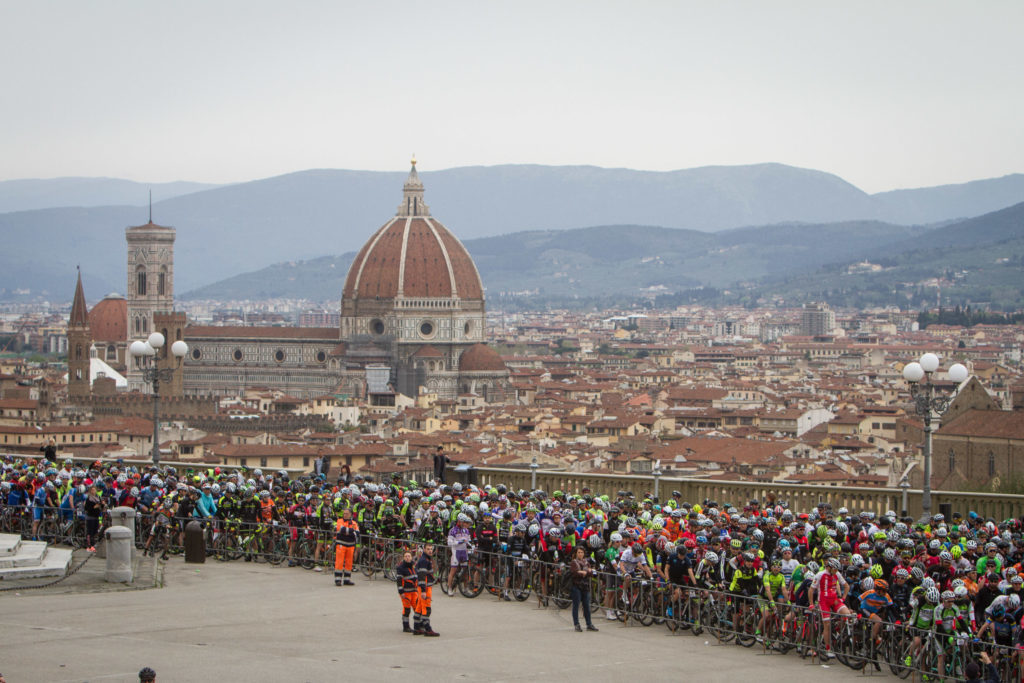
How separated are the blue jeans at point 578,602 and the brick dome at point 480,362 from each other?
327ft

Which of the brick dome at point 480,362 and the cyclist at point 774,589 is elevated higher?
the cyclist at point 774,589

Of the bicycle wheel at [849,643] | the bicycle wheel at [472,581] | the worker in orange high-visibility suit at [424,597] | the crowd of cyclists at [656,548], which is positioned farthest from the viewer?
the bicycle wheel at [472,581]

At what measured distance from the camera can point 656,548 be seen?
1711 centimetres

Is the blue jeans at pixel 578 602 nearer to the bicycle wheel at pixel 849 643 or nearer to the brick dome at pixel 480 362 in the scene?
the bicycle wheel at pixel 849 643

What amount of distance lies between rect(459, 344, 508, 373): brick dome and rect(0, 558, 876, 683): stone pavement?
97755 mm

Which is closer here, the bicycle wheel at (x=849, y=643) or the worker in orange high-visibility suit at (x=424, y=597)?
the bicycle wheel at (x=849, y=643)

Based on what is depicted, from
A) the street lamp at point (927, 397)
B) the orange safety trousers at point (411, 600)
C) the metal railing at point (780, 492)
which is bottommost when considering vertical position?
the orange safety trousers at point (411, 600)

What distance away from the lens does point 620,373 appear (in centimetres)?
14150

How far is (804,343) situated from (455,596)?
7140 inches

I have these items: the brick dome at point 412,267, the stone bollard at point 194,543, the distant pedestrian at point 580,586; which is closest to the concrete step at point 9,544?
the stone bollard at point 194,543

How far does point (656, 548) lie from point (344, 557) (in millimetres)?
3518

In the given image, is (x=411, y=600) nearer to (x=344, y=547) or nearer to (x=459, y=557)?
(x=459, y=557)

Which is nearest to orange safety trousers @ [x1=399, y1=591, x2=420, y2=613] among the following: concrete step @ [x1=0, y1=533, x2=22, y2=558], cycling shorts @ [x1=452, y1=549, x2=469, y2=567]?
cycling shorts @ [x1=452, y1=549, x2=469, y2=567]

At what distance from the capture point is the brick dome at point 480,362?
116 meters
